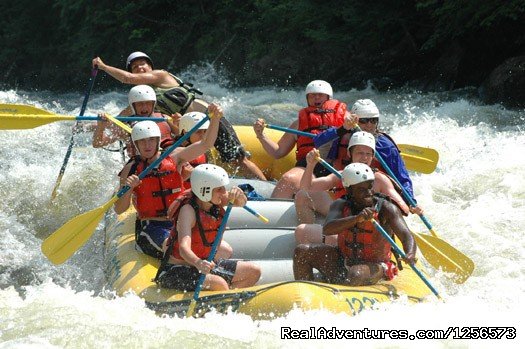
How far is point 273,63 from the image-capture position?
16125 mm

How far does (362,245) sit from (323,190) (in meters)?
0.92

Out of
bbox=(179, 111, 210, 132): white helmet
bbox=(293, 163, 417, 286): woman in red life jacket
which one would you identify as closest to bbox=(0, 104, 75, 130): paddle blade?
bbox=(179, 111, 210, 132): white helmet

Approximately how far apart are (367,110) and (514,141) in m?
4.29

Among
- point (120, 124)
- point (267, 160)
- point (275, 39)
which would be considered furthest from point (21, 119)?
point (275, 39)

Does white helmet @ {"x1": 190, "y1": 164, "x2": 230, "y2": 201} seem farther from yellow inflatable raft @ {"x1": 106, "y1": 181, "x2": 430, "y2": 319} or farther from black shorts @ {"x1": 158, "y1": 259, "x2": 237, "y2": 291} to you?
yellow inflatable raft @ {"x1": 106, "y1": 181, "x2": 430, "y2": 319}

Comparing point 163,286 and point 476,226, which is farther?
point 476,226

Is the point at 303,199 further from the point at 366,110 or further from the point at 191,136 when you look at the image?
the point at 191,136

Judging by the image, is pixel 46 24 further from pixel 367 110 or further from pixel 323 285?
pixel 323 285

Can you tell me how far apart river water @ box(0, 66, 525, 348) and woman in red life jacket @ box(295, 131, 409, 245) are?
0.77 meters

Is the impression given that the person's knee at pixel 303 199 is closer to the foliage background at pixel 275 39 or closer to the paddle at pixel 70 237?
the paddle at pixel 70 237

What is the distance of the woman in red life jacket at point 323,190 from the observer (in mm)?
6137

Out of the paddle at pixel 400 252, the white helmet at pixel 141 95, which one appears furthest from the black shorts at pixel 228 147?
the paddle at pixel 400 252

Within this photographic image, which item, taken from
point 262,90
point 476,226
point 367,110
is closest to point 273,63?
point 262,90

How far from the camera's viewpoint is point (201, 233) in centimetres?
571
